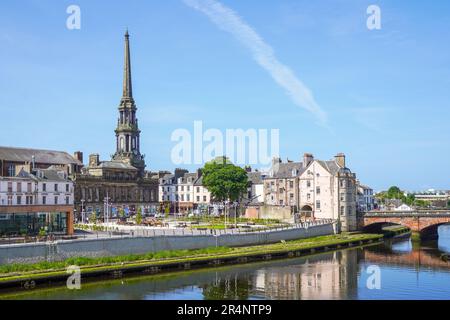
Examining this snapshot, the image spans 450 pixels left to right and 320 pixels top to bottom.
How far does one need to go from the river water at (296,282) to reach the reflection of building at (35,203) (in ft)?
79.5

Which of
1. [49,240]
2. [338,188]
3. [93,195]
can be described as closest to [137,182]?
[93,195]

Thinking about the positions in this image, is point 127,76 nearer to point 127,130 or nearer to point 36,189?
point 127,130

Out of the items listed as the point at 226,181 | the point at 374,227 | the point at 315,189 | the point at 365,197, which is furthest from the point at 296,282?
the point at 365,197

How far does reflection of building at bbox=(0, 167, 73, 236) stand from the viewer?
240 feet

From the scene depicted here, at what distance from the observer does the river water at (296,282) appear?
167ft

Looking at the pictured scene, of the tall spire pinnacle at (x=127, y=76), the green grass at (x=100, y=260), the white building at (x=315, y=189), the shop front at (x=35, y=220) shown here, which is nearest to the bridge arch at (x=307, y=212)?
the white building at (x=315, y=189)

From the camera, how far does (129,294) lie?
50375 mm

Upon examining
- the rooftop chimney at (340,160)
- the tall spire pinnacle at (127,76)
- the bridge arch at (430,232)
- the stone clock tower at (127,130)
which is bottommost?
the bridge arch at (430,232)

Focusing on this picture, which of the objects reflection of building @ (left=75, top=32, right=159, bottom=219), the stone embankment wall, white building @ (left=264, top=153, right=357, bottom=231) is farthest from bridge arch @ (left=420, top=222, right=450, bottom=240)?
reflection of building @ (left=75, top=32, right=159, bottom=219)

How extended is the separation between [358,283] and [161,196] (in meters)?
103

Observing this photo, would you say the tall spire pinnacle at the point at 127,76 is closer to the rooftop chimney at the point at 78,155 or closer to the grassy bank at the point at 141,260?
the rooftop chimney at the point at 78,155

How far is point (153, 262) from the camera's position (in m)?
63.4
